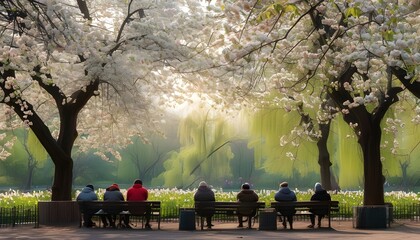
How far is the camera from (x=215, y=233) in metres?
20.8

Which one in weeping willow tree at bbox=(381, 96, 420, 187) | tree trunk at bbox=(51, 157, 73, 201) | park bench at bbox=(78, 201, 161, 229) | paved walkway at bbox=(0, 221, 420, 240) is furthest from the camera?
weeping willow tree at bbox=(381, 96, 420, 187)

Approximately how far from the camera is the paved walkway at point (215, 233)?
19.3 meters

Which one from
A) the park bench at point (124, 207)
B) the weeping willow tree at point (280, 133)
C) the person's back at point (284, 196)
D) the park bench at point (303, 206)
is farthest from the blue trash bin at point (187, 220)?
the weeping willow tree at point (280, 133)

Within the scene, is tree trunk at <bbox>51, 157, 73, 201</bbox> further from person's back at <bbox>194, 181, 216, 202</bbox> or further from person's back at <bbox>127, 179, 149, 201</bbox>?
person's back at <bbox>194, 181, 216, 202</bbox>

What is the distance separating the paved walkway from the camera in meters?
19.3

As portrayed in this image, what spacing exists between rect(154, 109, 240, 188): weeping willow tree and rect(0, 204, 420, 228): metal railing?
42.8 feet

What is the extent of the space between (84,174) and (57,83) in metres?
64.0

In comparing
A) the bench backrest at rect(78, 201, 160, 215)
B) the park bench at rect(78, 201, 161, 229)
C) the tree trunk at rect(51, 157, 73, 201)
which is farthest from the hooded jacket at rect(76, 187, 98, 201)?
the tree trunk at rect(51, 157, 73, 201)

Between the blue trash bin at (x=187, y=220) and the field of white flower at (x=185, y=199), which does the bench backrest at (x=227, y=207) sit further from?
the field of white flower at (x=185, y=199)

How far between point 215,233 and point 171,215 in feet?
25.7

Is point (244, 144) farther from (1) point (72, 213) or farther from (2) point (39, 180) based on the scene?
(1) point (72, 213)

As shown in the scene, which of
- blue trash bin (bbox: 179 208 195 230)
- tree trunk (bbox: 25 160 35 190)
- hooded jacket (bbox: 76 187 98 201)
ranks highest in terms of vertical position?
tree trunk (bbox: 25 160 35 190)

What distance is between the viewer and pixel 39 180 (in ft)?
287

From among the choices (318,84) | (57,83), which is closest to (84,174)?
(318,84)
